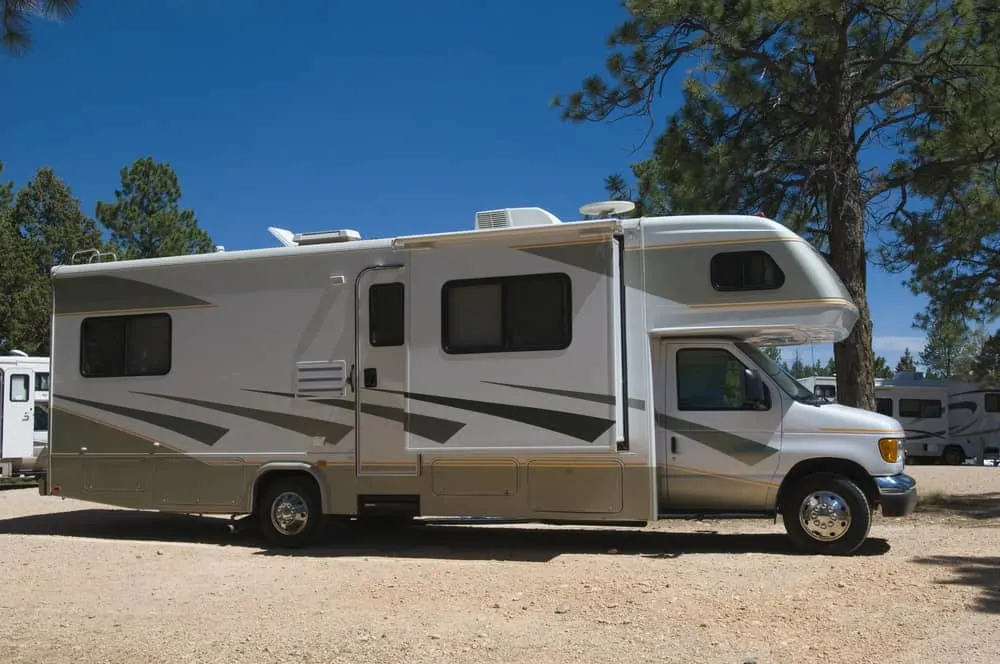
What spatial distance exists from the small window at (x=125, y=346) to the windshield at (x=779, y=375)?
5820 millimetres

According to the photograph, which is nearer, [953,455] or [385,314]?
[385,314]

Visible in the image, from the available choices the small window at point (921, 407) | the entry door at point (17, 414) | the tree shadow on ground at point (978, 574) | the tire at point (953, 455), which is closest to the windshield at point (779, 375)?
the tree shadow on ground at point (978, 574)

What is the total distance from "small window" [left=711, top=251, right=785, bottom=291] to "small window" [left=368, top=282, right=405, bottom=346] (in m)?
2.93

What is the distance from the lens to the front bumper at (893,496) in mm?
8203

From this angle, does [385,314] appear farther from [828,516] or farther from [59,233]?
[59,233]

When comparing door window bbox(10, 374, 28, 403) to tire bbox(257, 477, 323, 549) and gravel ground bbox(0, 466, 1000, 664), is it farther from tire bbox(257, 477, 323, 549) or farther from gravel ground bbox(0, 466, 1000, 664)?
tire bbox(257, 477, 323, 549)

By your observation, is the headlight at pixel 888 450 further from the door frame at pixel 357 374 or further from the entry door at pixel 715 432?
the door frame at pixel 357 374

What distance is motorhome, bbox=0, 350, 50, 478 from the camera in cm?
1711

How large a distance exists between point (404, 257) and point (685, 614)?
4.44m

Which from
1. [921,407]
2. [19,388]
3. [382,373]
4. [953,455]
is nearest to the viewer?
[382,373]

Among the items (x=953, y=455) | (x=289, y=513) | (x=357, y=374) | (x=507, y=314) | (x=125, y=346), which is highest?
(x=507, y=314)

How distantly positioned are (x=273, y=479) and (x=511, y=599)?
376 centimetres

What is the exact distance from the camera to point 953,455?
30438mm

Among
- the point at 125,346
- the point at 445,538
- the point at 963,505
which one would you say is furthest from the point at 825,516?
the point at 125,346
